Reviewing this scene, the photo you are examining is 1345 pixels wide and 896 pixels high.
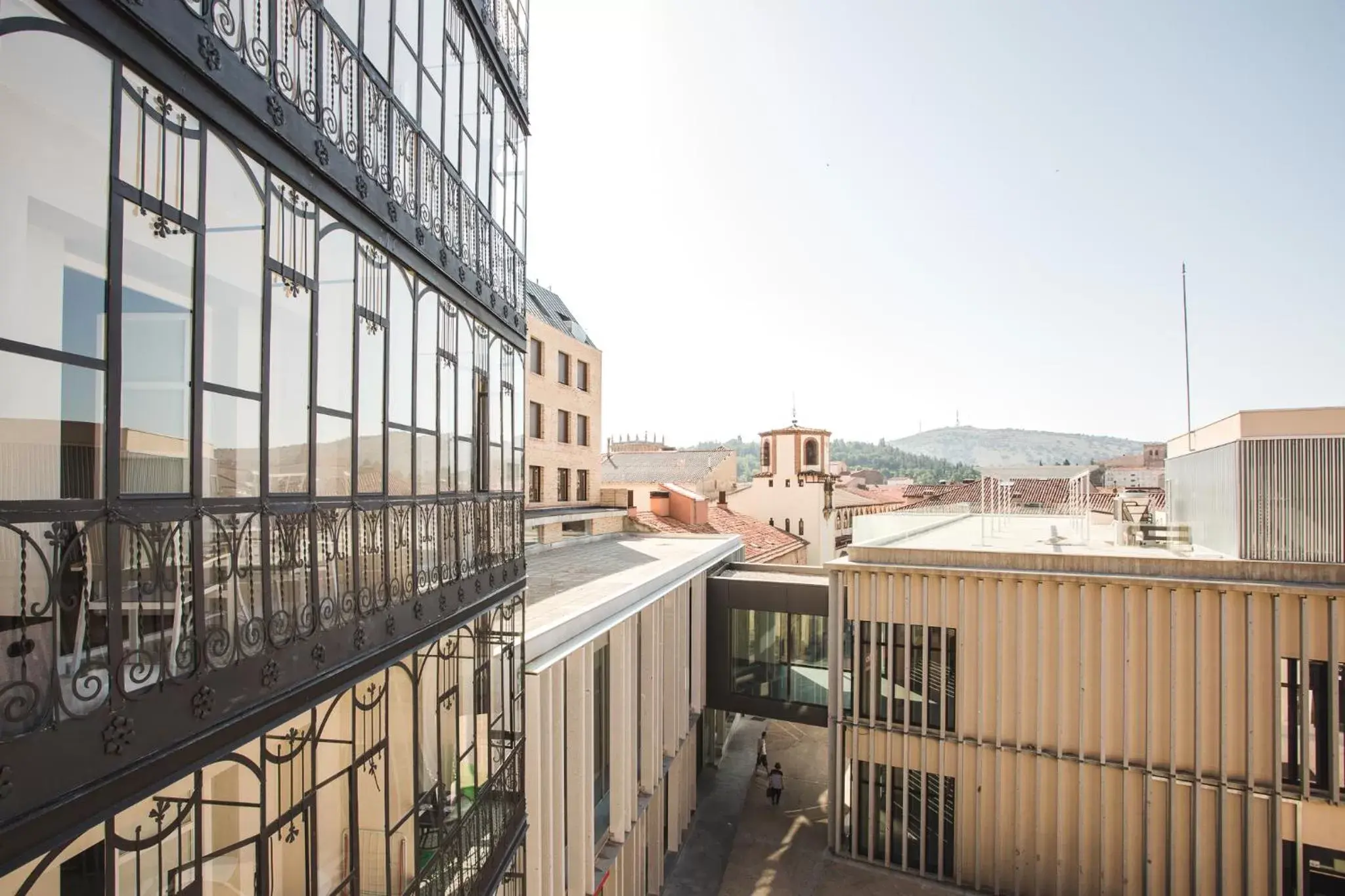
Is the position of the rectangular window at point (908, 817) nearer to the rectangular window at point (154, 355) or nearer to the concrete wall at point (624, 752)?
the concrete wall at point (624, 752)

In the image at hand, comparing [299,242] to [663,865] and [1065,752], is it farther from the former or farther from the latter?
[1065,752]

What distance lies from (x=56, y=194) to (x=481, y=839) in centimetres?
625

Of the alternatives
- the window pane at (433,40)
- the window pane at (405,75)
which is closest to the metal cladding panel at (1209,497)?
the window pane at (433,40)

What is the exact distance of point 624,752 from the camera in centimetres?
1085

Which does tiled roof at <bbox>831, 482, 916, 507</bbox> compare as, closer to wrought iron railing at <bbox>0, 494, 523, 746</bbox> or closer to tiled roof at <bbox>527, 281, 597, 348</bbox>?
tiled roof at <bbox>527, 281, 597, 348</bbox>

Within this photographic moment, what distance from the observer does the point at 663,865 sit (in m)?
13.7

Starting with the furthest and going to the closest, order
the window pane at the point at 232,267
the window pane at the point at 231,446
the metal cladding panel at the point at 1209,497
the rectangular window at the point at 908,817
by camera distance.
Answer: the rectangular window at the point at 908,817 < the metal cladding panel at the point at 1209,497 < the window pane at the point at 231,446 < the window pane at the point at 232,267

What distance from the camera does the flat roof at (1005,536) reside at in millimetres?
13422

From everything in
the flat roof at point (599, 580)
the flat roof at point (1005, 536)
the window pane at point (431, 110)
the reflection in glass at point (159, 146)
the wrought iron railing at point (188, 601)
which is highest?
the window pane at point (431, 110)

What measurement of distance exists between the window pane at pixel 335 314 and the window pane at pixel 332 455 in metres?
0.11

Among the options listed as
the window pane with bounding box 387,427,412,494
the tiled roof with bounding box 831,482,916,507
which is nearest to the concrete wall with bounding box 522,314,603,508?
the window pane with bounding box 387,427,412,494

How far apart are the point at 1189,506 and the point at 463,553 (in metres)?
16.4

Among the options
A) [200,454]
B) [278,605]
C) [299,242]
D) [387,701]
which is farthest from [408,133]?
[387,701]

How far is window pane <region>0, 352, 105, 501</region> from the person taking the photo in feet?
7.89
